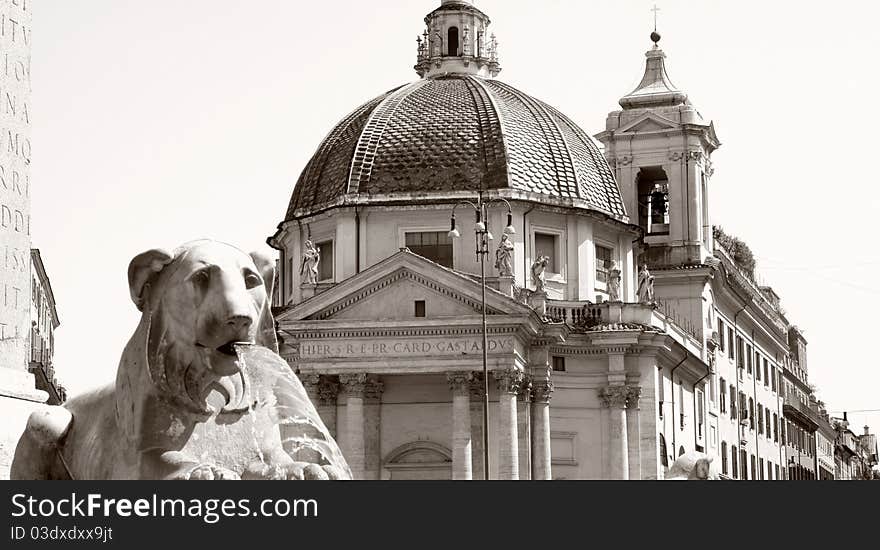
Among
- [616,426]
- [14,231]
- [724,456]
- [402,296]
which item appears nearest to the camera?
[14,231]

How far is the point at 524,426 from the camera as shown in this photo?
2403 inches

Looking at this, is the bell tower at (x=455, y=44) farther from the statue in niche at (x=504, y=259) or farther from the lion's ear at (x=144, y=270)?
the lion's ear at (x=144, y=270)

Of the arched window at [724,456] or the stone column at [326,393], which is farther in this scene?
the arched window at [724,456]

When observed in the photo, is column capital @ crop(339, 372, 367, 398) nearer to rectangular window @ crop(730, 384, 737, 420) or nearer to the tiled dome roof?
the tiled dome roof

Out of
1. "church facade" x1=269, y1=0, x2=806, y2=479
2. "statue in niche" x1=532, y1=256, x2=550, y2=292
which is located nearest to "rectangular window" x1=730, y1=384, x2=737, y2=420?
"church facade" x1=269, y1=0, x2=806, y2=479

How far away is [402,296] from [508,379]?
4.29 metres

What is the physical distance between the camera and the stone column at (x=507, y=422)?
5897cm

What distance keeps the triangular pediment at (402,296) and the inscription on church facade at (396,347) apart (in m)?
0.80

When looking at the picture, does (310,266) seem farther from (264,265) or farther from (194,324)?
(194,324)

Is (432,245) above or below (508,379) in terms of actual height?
above

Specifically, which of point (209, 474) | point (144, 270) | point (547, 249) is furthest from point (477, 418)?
point (209, 474)

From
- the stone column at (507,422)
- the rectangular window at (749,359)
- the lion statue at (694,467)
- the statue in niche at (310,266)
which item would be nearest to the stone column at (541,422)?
the stone column at (507,422)

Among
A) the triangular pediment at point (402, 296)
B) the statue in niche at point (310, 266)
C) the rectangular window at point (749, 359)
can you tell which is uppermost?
the rectangular window at point (749, 359)
